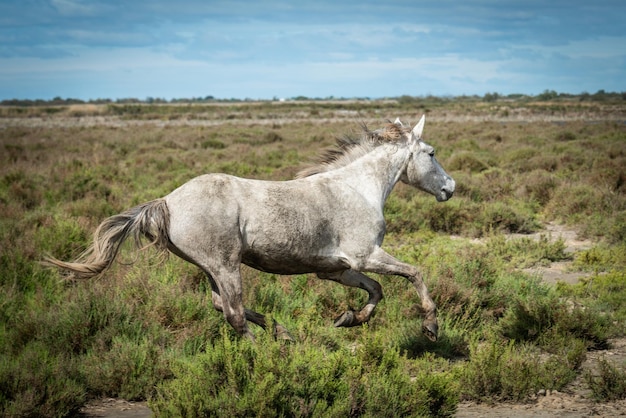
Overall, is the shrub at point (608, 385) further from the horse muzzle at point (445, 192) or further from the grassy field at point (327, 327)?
the horse muzzle at point (445, 192)

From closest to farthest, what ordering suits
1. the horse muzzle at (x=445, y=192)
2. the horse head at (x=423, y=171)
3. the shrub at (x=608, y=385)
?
the shrub at (x=608, y=385) → the horse head at (x=423, y=171) → the horse muzzle at (x=445, y=192)

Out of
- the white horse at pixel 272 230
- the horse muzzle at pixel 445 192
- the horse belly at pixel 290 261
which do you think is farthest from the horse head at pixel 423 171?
the horse belly at pixel 290 261

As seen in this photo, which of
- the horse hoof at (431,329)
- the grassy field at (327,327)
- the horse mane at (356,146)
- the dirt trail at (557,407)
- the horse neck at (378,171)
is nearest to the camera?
the grassy field at (327,327)

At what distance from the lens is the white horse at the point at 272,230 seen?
5395mm

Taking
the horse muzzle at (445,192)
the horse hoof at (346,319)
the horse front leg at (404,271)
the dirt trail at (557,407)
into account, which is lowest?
the dirt trail at (557,407)

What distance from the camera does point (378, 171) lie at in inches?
257

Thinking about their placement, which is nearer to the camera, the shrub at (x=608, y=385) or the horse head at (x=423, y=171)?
the shrub at (x=608, y=385)

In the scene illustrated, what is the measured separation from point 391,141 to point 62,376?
378 cm

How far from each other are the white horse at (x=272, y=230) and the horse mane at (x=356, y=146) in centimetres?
4

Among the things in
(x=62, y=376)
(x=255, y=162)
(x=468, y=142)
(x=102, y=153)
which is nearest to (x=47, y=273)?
(x=62, y=376)

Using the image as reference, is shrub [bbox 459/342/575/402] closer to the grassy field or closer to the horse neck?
the grassy field

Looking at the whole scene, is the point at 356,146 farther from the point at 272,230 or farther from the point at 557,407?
the point at 557,407

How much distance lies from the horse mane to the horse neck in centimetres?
6

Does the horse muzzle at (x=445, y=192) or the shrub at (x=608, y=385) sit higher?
the horse muzzle at (x=445, y=192)
